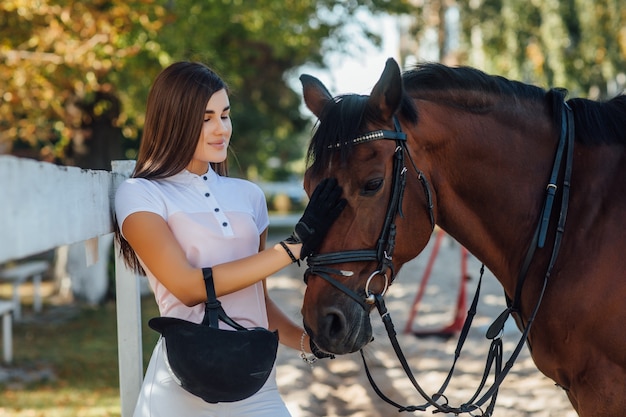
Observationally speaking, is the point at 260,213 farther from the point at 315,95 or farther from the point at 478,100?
the point at 478,100

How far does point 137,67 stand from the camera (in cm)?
828

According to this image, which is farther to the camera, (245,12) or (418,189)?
(245,12)

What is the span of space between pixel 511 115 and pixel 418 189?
1.61ft

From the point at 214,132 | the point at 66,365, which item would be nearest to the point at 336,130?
the point at 214,132

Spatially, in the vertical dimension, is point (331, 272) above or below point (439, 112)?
below

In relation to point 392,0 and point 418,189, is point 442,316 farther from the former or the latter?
point 418,189

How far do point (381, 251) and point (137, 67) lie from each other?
6632mm

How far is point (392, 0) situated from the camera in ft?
36.6

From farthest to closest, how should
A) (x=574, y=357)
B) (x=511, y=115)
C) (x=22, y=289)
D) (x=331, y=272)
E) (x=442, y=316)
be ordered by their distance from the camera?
(x=22, y=289), (x=442, y=316), (x=511, y=115), (x=574, y=357), (x=331, y=272)

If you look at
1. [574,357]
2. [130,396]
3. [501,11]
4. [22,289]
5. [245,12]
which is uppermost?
[501,11]

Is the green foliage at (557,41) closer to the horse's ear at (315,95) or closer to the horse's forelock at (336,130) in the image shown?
the horse's ear at (315,95)

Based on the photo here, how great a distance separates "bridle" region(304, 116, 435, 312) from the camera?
2262 millimetres

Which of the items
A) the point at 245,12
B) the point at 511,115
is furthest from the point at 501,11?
the point at 511,115

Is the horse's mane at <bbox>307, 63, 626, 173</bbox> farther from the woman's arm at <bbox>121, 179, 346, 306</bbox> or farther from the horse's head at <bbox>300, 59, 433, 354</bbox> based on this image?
the woman's arm at <bbox>121, 179, 346, 306</bbox>
